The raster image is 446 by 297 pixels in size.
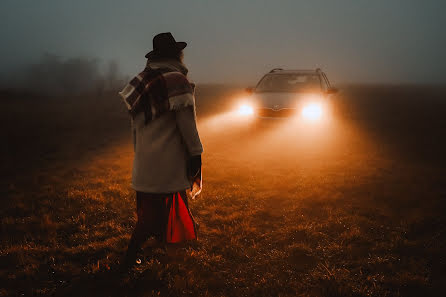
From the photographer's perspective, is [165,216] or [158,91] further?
[165,216]

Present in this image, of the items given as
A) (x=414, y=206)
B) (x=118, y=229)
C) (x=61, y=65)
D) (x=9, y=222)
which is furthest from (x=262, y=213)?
(x=61, y=65)

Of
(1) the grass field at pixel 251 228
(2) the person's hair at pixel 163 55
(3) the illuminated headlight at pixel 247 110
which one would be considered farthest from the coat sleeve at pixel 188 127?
(3) the illuminated headlight at pixel 247 110

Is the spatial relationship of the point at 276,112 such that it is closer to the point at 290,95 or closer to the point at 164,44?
the point at 290,95

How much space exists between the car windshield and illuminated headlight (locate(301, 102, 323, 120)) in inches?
27.0

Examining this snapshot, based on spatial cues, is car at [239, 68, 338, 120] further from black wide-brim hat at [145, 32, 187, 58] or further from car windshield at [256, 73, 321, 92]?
black wide-brim hat at [145, 32, 187, 58]

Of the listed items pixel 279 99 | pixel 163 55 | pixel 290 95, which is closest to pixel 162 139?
pixel 163 55

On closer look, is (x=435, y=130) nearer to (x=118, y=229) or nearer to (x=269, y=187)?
(x=269, y=187)

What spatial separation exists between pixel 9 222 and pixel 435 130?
13.3 m

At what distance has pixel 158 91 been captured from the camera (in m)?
2.39

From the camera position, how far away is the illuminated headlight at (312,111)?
8195 mm

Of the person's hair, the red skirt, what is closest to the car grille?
the red skirt

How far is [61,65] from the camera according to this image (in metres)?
76.2

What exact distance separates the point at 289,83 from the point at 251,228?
6.36 meters

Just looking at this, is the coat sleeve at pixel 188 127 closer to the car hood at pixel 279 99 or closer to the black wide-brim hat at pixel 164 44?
the black wide-brim hat at pixel 164 44
